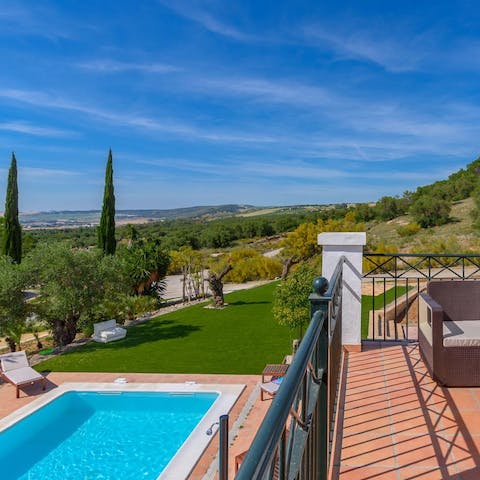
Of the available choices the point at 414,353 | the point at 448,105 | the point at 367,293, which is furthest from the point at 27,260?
the point at 448,105

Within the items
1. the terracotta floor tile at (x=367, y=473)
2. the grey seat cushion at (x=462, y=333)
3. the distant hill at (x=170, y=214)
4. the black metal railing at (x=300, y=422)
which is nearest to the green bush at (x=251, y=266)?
the grey seat cushion at (x=462, y=333)

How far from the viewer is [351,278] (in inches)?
201

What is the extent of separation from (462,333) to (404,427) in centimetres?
126

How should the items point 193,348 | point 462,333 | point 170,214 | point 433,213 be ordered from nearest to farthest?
point 462,333, point 193,348, point 433,213, point 170,214

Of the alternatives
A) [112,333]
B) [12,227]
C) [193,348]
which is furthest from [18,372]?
[12,227]

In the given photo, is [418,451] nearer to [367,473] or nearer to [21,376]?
[367,473]

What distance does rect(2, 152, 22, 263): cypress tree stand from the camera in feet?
72.9

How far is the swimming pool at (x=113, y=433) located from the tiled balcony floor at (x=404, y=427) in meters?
3.77

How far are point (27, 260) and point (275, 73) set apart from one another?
15.4 meters

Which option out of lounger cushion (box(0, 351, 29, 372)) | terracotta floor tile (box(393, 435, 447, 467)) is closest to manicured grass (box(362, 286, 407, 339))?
lounger cushion (box(0, 351, 29, 372))

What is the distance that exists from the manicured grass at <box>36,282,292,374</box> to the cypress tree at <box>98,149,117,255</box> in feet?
27.0

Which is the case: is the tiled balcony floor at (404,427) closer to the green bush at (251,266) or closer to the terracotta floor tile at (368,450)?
the terracotta floor tile at (368,450)

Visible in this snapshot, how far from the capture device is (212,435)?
7.64m

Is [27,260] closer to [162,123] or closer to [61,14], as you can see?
[61,14]
